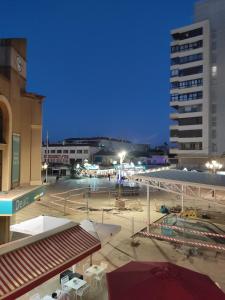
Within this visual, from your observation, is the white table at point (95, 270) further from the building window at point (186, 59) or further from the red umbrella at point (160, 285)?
the building window at point (186, 59)

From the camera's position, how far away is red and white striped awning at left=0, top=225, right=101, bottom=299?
23.0 ft

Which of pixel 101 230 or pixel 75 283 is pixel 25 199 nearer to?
pixel 101 230

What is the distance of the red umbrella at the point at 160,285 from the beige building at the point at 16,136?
16.1 ft

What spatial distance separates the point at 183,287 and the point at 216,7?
71.0m

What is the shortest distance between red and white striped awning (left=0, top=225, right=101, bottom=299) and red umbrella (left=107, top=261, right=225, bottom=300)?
5.33 feet

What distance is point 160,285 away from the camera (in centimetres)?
705

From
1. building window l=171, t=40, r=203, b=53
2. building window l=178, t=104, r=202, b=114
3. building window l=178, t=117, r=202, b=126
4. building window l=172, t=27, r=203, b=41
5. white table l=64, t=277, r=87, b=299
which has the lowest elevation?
white table l=64, t=277, r=87, b=299

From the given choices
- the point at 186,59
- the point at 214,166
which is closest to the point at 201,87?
the point at 186,59

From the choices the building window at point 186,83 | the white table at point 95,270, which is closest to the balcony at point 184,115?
the building window at point 186,83

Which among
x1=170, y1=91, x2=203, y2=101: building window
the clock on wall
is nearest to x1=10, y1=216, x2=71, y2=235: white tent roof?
the clock on wall

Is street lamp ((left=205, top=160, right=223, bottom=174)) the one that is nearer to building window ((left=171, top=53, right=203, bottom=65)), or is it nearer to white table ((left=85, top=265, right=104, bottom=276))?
building window ((left=171, top=53, right=203, bottom=65))

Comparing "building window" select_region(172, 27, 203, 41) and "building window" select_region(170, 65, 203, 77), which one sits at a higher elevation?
"building window" select_region(172, 27, 203, 41)

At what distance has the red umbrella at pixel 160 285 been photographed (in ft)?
22.2

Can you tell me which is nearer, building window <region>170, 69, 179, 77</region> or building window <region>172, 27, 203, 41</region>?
building window <region>172, 27, 203, 41</region>
